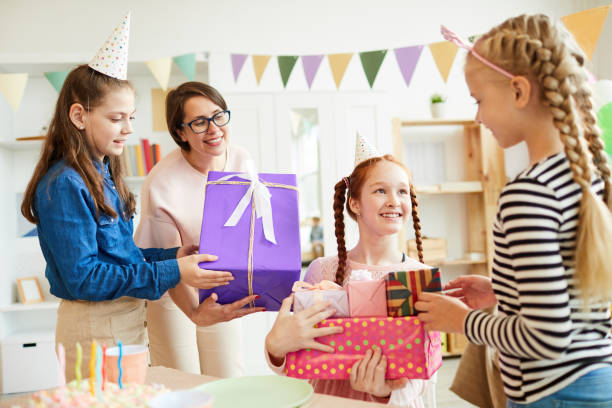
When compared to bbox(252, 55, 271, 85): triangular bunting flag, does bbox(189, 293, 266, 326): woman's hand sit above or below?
below

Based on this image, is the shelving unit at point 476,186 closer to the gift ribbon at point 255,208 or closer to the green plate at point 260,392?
the gift ribbon at point 255,208

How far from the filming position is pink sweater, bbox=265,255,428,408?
4.18 ft

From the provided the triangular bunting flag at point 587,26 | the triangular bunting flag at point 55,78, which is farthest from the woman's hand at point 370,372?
the triangular bunting flag at point 55,78

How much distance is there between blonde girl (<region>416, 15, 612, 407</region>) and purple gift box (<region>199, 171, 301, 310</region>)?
0.49 metres

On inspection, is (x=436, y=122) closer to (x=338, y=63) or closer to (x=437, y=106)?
(x=437, y=106)

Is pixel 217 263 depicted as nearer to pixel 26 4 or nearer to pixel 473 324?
pixel 473 324

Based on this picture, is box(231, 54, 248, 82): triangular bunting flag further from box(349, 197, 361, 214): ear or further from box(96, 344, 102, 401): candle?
box(96, 344, 102, 401): candle

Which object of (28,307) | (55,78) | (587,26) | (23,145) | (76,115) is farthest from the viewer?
(23,145)

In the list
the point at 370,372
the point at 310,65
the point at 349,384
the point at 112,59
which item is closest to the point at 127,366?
the point at 370,372

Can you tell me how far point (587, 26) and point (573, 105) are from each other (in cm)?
200

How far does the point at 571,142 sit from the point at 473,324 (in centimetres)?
36

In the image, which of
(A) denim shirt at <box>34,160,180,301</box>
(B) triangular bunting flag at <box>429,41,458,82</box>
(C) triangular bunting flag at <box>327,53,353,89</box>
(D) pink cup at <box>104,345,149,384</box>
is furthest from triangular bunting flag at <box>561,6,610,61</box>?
(D) pink cup at <box>104,345,149,384</box>

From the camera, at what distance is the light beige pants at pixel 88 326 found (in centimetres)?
149

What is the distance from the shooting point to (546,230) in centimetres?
86
